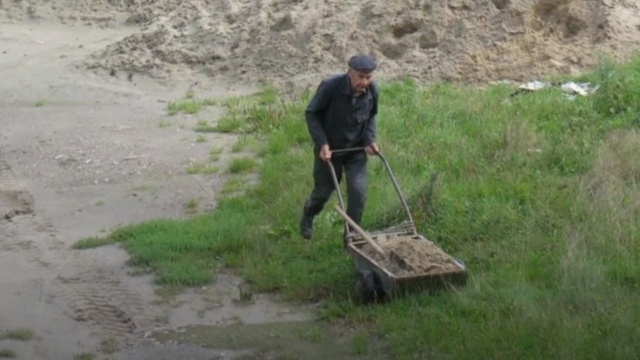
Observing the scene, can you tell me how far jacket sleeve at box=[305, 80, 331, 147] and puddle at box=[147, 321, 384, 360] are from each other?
1833mm

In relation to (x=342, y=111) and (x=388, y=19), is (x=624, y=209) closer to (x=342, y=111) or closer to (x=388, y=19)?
(x=342, y=111)

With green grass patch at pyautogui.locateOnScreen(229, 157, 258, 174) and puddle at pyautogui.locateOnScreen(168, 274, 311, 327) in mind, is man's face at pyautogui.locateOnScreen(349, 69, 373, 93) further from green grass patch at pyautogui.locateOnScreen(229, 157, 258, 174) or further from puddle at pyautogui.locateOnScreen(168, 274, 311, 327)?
green grass patch at pyautogui.locateOnScreen(229, 157, 258, 174)

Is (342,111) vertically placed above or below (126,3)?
above

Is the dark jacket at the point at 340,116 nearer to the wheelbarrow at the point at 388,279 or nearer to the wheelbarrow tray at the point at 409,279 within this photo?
the wheelbarrow at the point at 388,279

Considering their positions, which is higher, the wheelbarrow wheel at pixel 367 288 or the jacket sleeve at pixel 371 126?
the jacket sleeve at pixel 371 126

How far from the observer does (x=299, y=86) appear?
60.7 feet

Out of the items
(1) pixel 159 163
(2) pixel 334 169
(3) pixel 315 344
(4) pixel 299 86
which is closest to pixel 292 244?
(2) pixel 334 169

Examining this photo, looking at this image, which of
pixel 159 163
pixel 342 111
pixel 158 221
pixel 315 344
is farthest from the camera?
pixel 159 163

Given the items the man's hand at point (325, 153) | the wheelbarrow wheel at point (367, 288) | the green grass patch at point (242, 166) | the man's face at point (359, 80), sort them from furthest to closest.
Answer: the green grass patch at point (242, 166)
the man's hand at point (325, 153)
the man's face at point (359, 80)
the wheelbarrow wheel at point (367, 288)

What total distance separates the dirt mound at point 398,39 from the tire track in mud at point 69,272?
5.77 metres

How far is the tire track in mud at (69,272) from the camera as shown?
10367 millimetres

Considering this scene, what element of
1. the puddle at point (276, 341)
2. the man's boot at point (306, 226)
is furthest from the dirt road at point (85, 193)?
the man's boot at point (306, 226)

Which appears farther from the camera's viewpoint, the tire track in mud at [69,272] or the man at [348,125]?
the man at [348,125]

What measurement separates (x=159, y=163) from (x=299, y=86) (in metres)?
3.58
